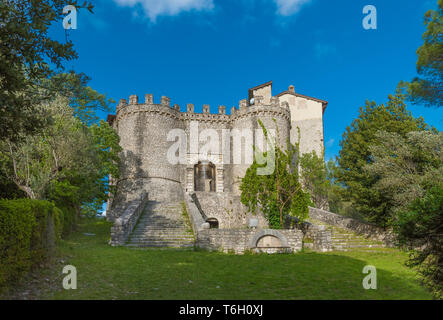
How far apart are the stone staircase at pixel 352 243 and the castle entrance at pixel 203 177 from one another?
44.4ft

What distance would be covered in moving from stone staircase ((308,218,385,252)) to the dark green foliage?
10.7 metres

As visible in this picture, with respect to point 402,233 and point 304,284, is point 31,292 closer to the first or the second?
point 304,284

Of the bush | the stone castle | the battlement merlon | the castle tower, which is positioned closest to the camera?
the bush

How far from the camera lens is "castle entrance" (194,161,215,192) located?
28844 mm

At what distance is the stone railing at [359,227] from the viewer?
16530mm

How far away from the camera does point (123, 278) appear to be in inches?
282

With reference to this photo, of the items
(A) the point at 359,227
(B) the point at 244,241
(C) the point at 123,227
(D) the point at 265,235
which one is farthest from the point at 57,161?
(A) the point at 359,227

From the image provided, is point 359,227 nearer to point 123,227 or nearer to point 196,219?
point 196,219

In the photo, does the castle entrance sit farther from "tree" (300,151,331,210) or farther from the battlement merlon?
"tree" (300,151,331,210)

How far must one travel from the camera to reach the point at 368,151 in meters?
18.0

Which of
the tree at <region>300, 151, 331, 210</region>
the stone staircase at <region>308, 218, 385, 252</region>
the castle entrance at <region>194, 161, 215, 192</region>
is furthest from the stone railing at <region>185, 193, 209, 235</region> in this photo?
the tree at <region>300, 151, 331, 210</region>

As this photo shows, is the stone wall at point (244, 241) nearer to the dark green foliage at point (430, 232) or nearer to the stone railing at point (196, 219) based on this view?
the stone railing at point (196, 219)

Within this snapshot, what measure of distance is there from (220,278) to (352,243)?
1131 centimetres
